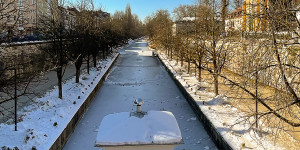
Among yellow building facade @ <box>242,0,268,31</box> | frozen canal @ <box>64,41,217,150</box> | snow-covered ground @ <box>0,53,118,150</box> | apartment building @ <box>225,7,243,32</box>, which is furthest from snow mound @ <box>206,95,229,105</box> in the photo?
yellow building facade @ <box>242,0,268,31</box>

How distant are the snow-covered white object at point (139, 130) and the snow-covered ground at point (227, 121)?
1114 millimetres

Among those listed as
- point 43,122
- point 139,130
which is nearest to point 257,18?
point 139,130

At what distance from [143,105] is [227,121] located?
12.8 ft

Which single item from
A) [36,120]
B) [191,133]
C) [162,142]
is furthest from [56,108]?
[162,142]

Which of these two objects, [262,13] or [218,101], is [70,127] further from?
[262,13]

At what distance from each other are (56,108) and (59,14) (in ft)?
32.1

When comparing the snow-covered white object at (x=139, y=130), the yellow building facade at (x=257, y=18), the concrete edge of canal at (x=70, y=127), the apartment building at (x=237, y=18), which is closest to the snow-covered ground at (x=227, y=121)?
the snow-covered white object at (x=139, y=130)

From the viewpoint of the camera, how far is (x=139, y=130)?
3609 millimetres

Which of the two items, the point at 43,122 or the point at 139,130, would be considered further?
the point at 43,122

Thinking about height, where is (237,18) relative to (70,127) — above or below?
above

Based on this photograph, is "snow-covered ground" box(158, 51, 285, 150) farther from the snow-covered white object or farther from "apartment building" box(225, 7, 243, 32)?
"apartment building" box(225, 7, 243, 32)

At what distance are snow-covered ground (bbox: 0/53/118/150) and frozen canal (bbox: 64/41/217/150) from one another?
22.2 inches

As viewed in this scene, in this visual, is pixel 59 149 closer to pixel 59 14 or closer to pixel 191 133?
pixel 191 133

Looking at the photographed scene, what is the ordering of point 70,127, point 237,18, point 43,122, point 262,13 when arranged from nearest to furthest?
point 262,13 < point 237,18 < point 43,122 < point 70,127
